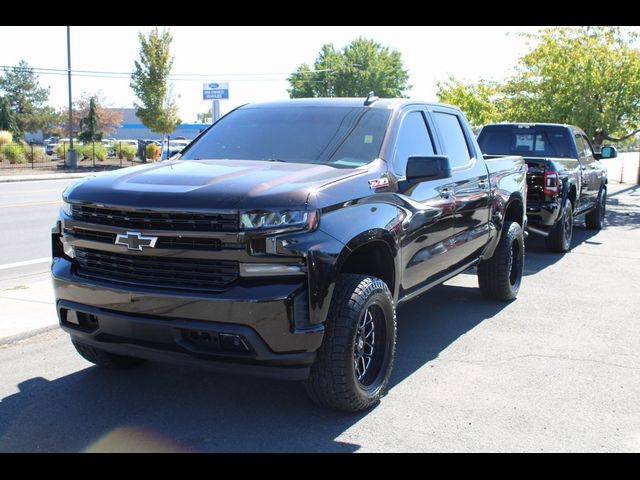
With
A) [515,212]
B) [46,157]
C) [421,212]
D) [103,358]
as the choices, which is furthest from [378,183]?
[46,157]

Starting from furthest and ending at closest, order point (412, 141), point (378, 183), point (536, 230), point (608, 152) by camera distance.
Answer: point (608, 152), point (536, 230), point (412, 141), point (378, 183)

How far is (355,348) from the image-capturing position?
13.6 ft

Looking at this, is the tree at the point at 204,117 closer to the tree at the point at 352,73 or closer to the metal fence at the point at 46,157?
the tree at the point at 352,73

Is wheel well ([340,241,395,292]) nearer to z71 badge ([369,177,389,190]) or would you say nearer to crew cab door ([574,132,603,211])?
z71 badge ([369,177,389,190])

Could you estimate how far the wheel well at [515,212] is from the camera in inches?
291

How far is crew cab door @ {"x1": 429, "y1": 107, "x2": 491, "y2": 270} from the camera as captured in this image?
5.76 meters

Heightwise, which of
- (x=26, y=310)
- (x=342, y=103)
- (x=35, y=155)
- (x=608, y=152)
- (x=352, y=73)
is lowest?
(x=26, y=310)

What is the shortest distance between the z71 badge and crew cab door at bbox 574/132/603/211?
754 centimetres

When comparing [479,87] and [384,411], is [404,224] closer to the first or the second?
[384,411]

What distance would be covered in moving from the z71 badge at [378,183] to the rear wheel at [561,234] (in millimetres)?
6365

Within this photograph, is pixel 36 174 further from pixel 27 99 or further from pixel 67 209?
pixel 27 99

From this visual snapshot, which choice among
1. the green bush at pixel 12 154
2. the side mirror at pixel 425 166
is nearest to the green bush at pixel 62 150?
the green bush at pixel 12 154

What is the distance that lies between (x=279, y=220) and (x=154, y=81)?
38.3 metres
